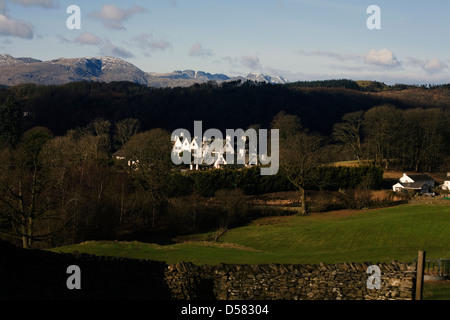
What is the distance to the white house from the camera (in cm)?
7151

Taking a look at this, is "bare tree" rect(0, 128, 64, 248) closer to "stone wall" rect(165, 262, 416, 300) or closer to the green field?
the green field

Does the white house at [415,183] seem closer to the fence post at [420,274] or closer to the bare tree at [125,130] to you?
the bare tree at [125,130]

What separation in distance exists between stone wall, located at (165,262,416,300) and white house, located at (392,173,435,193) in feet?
192

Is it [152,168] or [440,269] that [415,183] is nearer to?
[152,168]

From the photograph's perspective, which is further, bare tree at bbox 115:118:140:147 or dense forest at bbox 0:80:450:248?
bare tree at bbox 115:118:140:147

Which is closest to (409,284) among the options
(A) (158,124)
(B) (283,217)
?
(B) (283,217)

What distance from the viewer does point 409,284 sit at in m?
14.9

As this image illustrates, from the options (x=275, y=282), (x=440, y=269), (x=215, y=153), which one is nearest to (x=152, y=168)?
(x=215, y=153)

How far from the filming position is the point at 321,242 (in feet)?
137

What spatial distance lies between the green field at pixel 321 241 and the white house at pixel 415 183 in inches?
556

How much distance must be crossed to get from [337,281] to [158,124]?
416 ft

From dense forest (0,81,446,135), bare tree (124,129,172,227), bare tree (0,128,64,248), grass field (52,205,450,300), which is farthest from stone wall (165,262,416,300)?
dense forest (0,81,446,135)

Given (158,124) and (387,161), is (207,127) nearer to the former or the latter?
(158,124)
